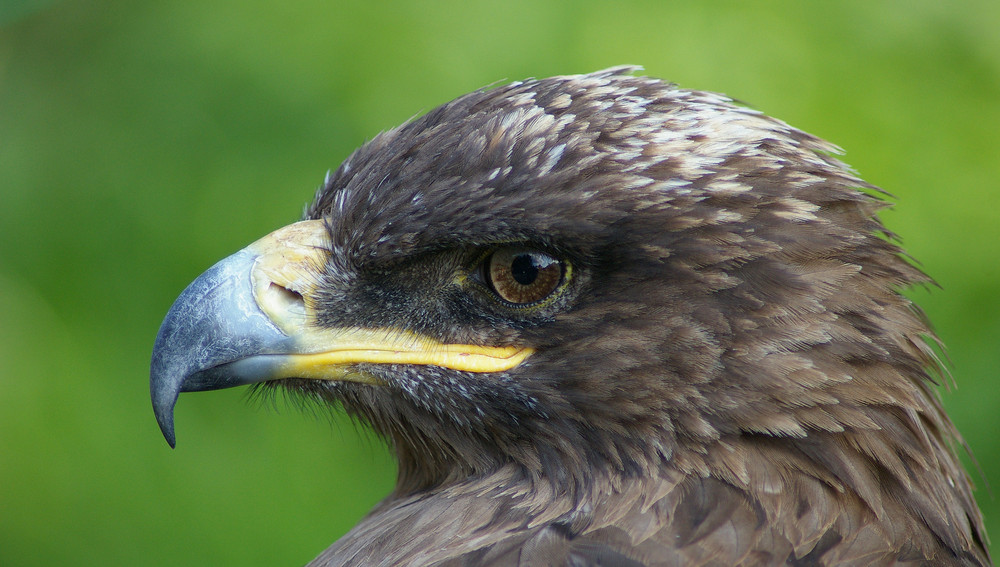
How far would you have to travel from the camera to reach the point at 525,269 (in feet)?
7.62

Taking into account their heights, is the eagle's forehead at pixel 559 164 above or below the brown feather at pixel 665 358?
above

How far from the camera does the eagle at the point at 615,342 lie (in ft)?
7.30

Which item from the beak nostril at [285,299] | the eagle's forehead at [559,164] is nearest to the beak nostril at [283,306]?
the beak nostril at [285,299]

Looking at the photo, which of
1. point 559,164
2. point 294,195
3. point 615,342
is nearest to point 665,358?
point 615,342

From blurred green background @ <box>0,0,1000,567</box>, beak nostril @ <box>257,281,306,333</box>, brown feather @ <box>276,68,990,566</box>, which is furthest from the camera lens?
blurred green background @ <box>0,0,1000,567</box>

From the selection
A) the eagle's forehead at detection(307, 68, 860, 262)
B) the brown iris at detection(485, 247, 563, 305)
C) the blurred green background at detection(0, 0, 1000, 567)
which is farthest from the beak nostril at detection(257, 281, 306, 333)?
the blurred green background at detection(0, 0, 1000, 567)

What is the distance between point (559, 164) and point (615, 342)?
0.41m

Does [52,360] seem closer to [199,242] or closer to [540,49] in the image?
[199,242]

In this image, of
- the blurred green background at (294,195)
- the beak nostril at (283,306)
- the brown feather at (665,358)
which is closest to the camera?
the brown feather at (665,358)

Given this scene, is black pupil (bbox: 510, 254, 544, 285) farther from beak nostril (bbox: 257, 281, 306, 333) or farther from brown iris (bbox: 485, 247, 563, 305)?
beak nostril (bbox: 257, 281, 306, 333)

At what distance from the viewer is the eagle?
7.30ft

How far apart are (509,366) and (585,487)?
32 centimetres

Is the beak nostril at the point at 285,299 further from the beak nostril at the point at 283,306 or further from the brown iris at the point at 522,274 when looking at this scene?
the brown iris at the point at 522,274

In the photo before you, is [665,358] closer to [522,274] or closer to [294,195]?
[522,274]
